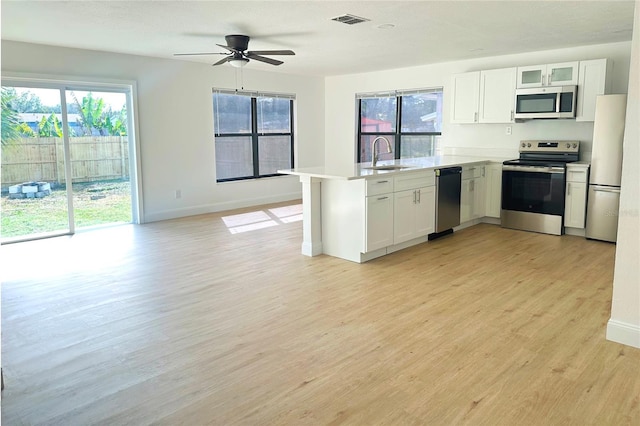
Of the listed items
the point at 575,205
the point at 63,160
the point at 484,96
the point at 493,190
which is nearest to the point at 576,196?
the point at 575,205

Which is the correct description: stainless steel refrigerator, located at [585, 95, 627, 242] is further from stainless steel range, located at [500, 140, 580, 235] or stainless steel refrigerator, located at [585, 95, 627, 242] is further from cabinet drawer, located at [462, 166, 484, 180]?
cabinet drawer, located at [462, 166, 484, 180]

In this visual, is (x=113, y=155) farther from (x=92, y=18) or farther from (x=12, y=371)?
(x=12, y=371)

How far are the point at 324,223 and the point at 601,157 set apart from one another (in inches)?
128

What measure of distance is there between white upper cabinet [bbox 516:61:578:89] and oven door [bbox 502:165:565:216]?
106 centimetres

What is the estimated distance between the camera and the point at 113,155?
21.2 ft

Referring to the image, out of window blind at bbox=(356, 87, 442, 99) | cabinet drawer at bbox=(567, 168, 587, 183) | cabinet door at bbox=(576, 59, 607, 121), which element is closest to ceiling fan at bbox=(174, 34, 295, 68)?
window blind at bbox=(356, 87, 442, 99)

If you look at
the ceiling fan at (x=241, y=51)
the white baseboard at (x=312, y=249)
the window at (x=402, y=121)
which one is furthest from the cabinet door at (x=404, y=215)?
the window at (x=402, y=121)

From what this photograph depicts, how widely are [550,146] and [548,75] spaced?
2.90 ft

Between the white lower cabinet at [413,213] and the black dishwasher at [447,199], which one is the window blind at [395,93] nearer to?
the black dishwasher at [447,199]

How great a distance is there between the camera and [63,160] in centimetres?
594

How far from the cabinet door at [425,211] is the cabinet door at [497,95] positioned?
1738 millimetres

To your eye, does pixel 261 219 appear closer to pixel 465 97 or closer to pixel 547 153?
pixel 465 97

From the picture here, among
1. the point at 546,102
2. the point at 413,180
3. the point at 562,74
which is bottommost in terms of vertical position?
the point at 413,180

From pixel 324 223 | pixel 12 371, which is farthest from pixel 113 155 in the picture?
pixel 12 371
